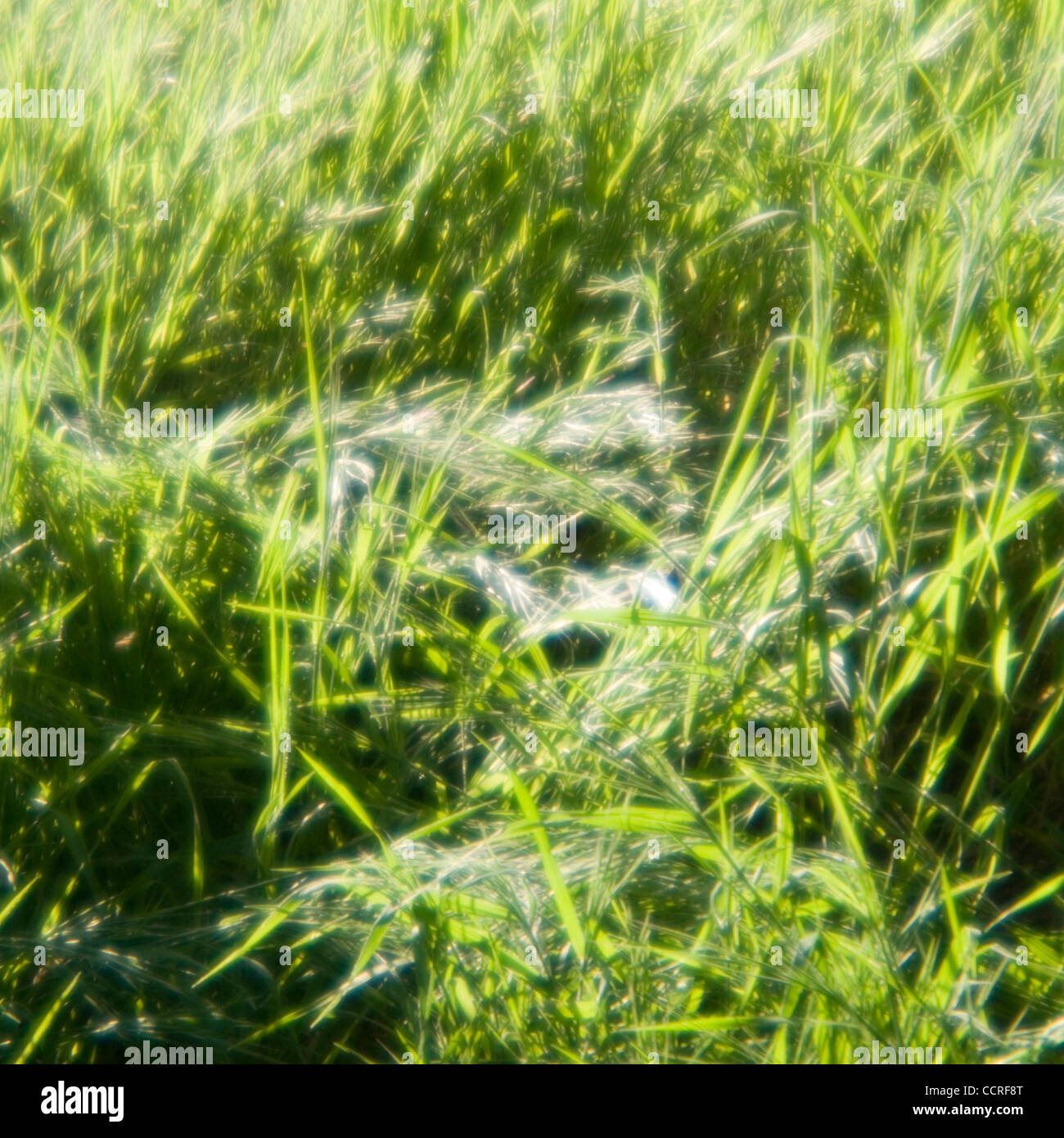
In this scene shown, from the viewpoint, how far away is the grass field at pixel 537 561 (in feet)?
3.29

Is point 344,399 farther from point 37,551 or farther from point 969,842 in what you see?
point 969,842

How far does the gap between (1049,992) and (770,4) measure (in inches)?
53.9

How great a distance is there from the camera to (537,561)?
1.26 m

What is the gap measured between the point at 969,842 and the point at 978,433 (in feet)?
1.46

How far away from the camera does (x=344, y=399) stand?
135 centimetres

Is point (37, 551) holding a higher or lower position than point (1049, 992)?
higher

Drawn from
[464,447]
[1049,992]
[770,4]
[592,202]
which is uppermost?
[770,4]

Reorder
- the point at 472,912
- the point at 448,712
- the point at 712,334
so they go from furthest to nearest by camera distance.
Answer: the point at 712,334, the point at 448,712, the point at 472,912

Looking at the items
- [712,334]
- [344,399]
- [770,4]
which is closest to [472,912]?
[344,399]

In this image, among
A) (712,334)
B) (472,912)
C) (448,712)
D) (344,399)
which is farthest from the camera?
(712,334)

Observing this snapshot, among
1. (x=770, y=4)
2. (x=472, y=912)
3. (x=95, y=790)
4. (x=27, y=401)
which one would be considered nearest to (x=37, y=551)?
(x=27, y=401)

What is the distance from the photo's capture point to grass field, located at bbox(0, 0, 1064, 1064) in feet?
3.29
